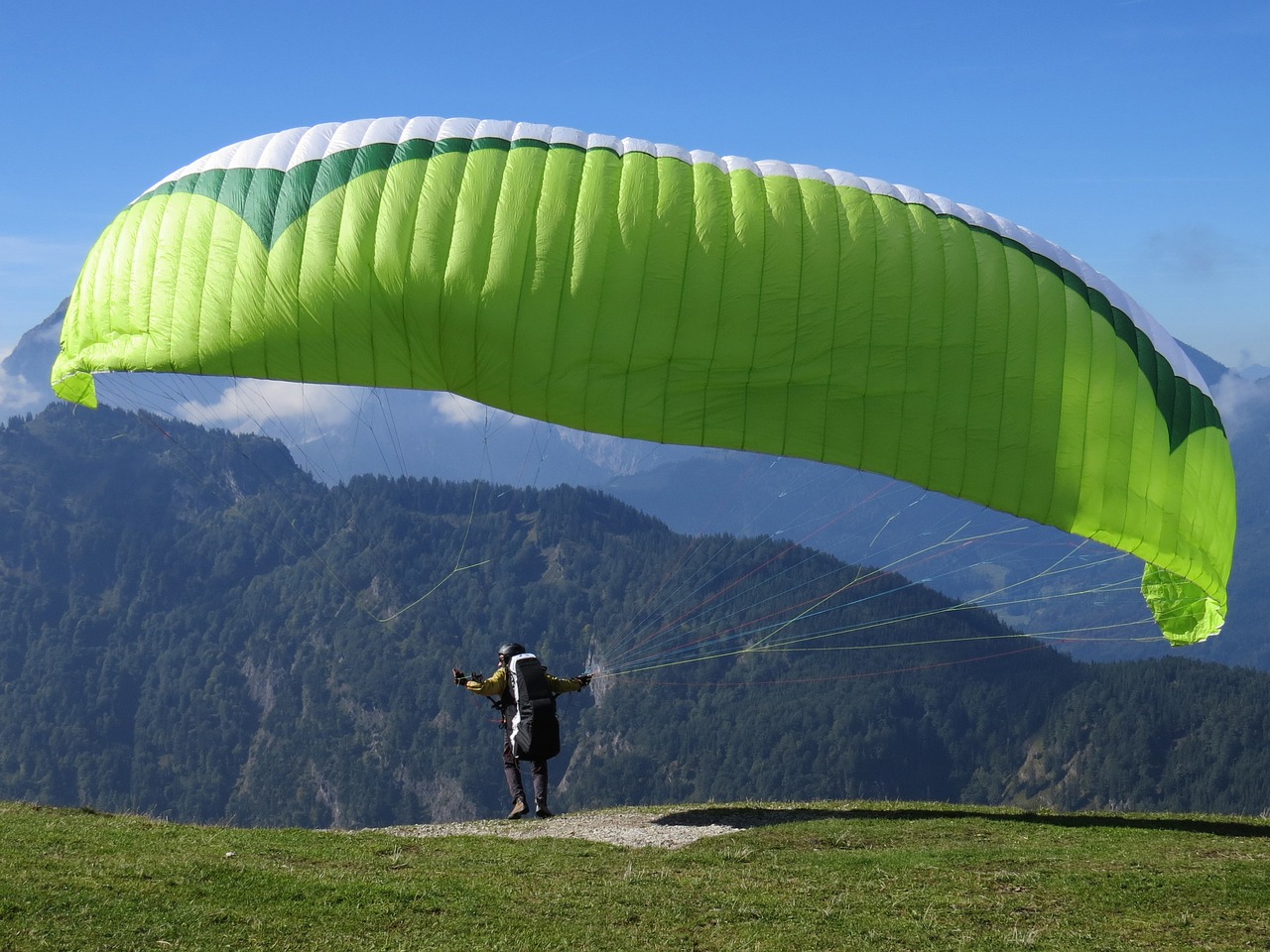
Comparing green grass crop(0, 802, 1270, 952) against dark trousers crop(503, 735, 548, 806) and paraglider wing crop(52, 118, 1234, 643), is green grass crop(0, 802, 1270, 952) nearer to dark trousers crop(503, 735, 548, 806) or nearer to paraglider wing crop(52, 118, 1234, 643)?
dark trousers crop(503, 735, 548, 806)

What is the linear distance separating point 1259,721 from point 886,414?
7975 inches

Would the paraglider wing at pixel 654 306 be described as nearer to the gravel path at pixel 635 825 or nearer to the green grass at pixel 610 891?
the green grass at pixel 610 891

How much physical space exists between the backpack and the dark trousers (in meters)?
0.23

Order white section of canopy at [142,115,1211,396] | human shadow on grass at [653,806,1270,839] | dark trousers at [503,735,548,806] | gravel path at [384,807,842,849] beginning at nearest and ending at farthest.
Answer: white section of canopy at [142,115,1211,396] < gravel path at [384,807,842,849] < dark trousers at [503,735,548,806] < human shadow on grass at [653,806,1270,839]

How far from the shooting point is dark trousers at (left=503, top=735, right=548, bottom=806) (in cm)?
1881

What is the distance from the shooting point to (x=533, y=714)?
18.3 metres

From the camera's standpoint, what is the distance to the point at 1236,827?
789 inches

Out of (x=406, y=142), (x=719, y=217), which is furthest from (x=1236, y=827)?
(x=406, y=142)

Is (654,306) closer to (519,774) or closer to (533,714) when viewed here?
(533,714)

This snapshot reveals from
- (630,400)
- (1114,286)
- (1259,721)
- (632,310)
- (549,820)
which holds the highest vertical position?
(1114,286)

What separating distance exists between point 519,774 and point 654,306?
760 cm

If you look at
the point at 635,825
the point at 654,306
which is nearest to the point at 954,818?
the point at 635,825

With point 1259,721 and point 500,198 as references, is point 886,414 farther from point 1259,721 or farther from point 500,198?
point 1259,721

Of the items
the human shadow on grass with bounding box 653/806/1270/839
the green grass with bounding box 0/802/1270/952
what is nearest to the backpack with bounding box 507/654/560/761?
the green grass with bounding box 0/802/1270/952
